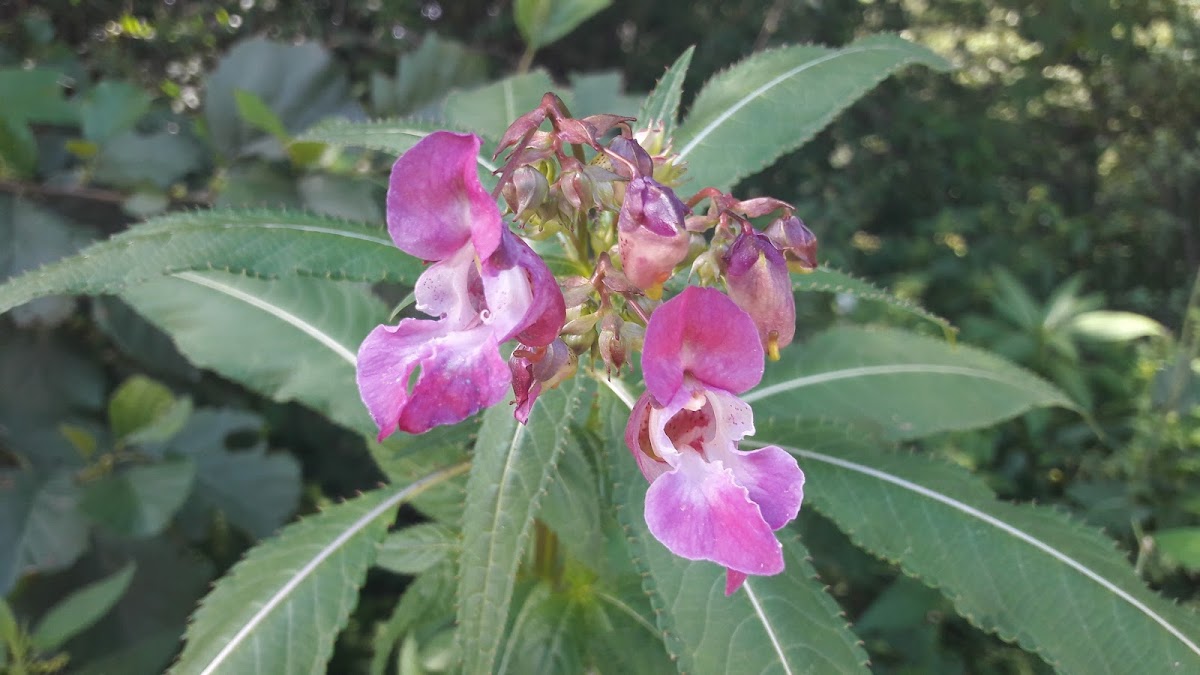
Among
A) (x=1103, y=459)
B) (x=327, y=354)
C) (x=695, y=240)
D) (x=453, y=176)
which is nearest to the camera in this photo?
(x=453, y=176)

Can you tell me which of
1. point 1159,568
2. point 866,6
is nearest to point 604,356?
point 1159,568

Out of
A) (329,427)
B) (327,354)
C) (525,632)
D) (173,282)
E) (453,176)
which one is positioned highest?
(453,176)

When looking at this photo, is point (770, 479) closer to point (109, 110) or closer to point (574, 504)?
point (574, 504)

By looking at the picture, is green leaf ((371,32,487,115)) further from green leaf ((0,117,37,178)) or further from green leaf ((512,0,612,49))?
green leaf ((0,117,37,178))

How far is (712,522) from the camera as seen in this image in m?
0.66

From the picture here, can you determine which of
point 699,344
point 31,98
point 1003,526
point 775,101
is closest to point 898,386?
point 1003,526

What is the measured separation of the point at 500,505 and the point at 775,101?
715 millimetres

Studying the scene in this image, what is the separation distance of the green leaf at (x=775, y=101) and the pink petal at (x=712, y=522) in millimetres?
572

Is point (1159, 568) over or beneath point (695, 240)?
beneath

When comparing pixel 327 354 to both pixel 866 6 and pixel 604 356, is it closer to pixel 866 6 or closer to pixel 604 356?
pixel 604 356

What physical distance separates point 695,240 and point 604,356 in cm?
15

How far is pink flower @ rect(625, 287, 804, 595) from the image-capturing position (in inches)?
25.7

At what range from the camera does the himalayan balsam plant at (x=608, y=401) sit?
0.68 m

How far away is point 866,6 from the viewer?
331cm
